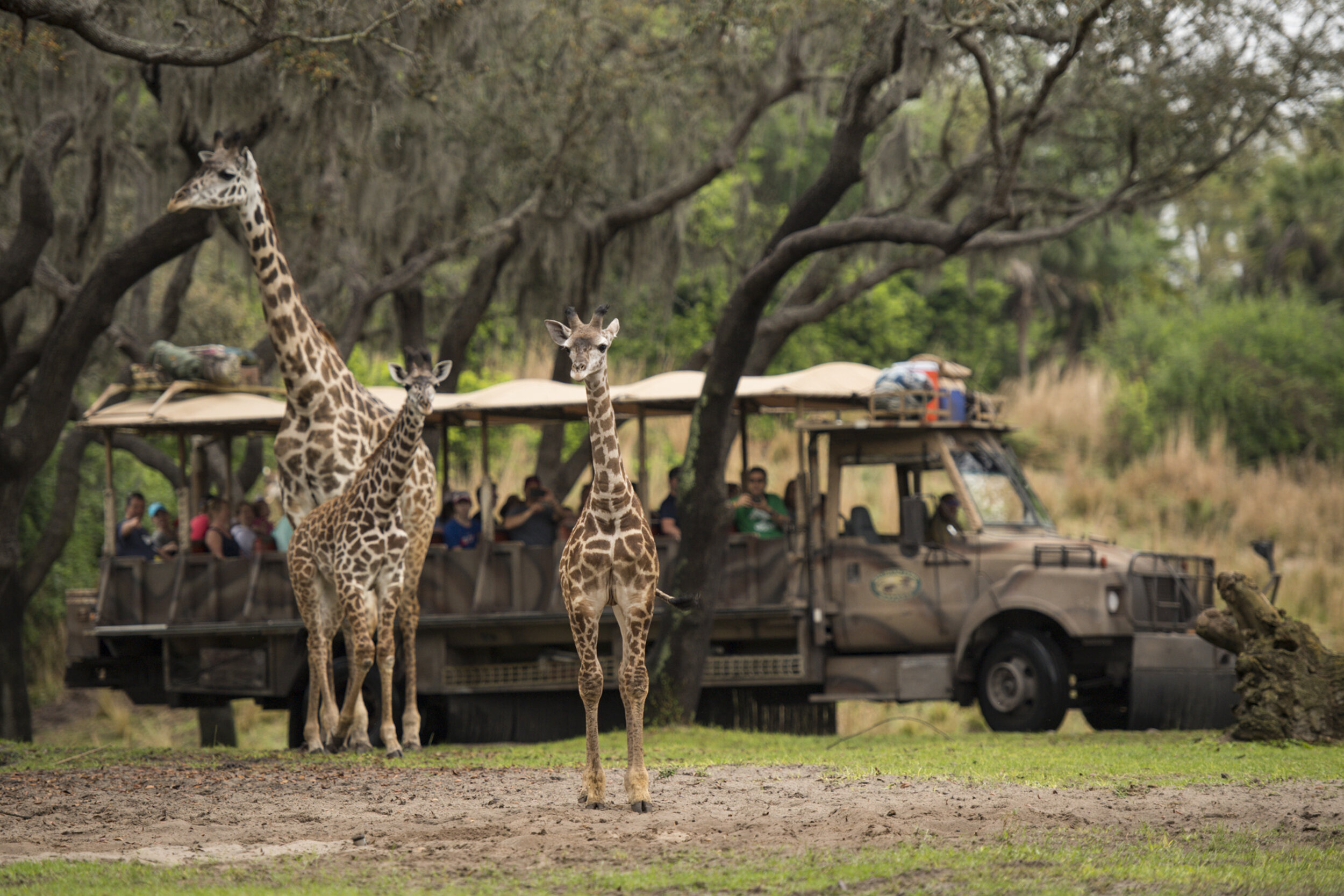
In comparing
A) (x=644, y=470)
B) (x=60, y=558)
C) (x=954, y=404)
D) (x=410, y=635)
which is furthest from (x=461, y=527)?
(x=60, y=558)

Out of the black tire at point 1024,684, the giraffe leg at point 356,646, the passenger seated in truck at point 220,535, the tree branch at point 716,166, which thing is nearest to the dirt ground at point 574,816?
the giraffe leg at point 356,646

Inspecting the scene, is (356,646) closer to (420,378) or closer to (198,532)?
(420,378)

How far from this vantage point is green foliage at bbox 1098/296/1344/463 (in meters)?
25.0

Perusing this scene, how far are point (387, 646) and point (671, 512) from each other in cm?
374

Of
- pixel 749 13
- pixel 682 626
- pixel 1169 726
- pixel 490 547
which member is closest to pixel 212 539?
pixel 490 547

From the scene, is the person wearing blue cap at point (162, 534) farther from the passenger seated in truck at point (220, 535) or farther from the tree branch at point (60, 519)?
the tree branch at point (60, 519)

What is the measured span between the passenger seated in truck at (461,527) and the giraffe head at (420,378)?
3.40 metres

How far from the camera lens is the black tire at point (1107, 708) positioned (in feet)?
43.1

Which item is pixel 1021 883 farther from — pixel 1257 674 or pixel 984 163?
pixel 984 163

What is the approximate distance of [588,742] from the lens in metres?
7.71

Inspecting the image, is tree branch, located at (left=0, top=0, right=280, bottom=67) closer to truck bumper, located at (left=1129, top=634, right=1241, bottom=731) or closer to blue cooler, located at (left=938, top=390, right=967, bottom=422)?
blue cooler, located at (left=938, top=390, right=967, bottom=422)

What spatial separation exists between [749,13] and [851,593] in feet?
20.7

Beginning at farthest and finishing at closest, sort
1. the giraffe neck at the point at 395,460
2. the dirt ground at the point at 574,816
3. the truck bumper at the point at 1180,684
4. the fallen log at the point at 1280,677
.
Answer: the truck bumper at the point at 1180,684 < the giraffe neck at the point at 395,460 < the fallen log at the point at 1280,677 < the dirt ground at the point at 574,816

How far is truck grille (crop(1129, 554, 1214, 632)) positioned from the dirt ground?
169 inches
